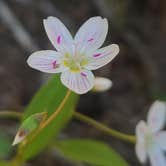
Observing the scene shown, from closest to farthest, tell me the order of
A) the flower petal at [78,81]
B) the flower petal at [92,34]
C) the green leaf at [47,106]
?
the flower petal at [78,81] < the flower petal at [92,34] < the green leaf at [47,106]

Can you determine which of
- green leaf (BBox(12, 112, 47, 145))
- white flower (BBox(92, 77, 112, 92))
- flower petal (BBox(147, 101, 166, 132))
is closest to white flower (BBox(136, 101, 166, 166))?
flower petal (BBox(147, 101, 166, 132))

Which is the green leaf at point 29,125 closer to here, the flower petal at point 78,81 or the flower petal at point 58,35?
the flower petal at point 78,81

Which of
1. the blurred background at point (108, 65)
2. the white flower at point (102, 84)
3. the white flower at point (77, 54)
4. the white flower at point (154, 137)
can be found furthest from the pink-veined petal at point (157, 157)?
the blurred background at point (108, 65)

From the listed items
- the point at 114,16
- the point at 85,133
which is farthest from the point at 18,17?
the point at 85,133

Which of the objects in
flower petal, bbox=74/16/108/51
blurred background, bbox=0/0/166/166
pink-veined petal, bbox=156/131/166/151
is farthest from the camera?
blurred background, bbox=0/0/166/166

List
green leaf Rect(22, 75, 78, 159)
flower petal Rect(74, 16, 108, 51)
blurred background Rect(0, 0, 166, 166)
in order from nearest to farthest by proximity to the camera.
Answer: flower petal Rect(74, 16, 108, 51)
green leaf Rect(22, 75, 78, 159)
blurred background Rect(0, 0, 166, 166)

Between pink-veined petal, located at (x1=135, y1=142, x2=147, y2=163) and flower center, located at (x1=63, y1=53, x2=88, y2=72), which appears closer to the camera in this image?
flower center, located at (x1=63, y1=53, x2=88, y2=72)

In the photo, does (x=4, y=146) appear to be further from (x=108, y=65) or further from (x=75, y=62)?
(x=108, y=65)

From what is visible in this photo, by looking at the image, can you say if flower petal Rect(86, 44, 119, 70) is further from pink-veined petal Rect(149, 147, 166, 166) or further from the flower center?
pink-veined petal Rect(149, 147, 166, 166)

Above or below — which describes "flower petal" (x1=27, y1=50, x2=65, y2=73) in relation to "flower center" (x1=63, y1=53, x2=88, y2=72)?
above
